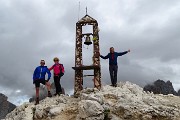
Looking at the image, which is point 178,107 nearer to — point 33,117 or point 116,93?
point 116,93

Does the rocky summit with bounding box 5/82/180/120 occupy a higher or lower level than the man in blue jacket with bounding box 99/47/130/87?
lower

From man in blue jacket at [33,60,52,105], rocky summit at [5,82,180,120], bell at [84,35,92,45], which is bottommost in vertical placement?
rocky summit at [5,82,180,120]

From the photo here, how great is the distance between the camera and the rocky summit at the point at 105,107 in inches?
648

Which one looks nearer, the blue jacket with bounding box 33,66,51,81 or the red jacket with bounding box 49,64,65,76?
the blue jacket with bounding box 33,66,51,81

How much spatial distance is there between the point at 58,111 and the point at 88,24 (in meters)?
7.50

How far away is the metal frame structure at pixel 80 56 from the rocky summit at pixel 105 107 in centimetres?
143

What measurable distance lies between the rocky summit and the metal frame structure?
56.5 inches

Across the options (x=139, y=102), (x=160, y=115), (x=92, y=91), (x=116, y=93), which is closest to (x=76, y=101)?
(x=92, y=91)

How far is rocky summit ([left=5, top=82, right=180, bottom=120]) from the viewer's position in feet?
54.0

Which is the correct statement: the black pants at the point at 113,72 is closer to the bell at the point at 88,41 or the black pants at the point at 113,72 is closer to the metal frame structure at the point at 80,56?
the metal frame structure at the point at 80,56

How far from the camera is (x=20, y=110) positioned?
1994cm

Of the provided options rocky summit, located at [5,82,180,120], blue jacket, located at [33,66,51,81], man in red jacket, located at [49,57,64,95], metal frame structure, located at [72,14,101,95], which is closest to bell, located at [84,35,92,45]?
metal frame structure, located at [72,14,101,95]

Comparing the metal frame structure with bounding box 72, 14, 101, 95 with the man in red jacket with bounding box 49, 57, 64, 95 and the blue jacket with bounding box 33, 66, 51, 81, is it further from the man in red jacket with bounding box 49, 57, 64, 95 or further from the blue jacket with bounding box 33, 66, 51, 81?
the blue jacket with bounding box 33, 66, 51, 81

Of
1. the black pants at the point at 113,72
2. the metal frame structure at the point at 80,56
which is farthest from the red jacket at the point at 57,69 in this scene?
the black pants at the point at 113,72
